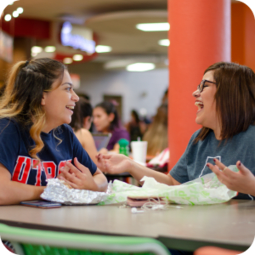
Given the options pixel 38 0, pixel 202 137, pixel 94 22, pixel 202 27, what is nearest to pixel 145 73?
pixel 94 22

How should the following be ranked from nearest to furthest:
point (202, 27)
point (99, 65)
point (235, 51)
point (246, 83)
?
point (246, 83), point (202, 27), point (235, 51), point (99, 65)

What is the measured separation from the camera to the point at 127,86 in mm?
14695

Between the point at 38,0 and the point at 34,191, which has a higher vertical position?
the point at 38,0

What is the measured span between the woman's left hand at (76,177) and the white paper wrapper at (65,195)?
0.25 ft

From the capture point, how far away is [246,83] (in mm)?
1771

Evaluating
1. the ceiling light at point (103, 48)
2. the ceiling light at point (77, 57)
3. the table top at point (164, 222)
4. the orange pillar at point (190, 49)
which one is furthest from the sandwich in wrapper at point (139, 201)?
the ceiling light at point (77, 57)

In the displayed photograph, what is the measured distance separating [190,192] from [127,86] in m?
13.4

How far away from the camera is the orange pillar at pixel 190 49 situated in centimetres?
274

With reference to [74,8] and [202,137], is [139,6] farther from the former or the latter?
[202,137]

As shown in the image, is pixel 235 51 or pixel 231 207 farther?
pixel 235 51

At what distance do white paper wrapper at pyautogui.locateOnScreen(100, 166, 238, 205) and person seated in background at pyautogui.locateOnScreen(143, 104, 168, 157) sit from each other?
2665 mm

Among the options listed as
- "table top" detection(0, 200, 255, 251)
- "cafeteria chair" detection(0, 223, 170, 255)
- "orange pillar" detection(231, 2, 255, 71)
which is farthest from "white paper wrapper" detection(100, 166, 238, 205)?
"orange pillar" detection(231, 2, 255, 71)

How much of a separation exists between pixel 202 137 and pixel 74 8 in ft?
19.1

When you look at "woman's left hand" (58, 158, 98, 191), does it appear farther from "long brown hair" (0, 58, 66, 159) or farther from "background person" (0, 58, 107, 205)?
"long brown hair" (0, 58, 66, 159)
